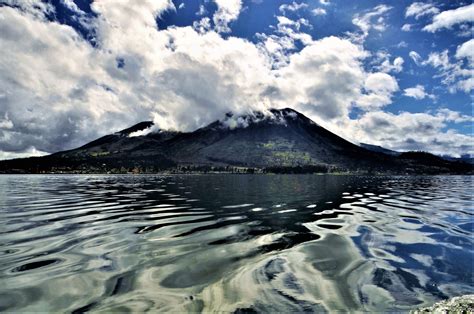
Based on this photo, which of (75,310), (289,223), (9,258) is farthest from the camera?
(289,223)

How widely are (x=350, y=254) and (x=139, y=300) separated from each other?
993 centimetres

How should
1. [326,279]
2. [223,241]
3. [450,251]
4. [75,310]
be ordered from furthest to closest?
[223,241], [450,251], [326,279], [75,310]

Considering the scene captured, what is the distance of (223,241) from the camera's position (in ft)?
51.3

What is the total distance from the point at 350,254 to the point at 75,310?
1165 cm

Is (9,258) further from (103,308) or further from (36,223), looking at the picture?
(36,223)

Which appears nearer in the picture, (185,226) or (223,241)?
(223,241)

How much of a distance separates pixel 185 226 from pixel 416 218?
1978cm

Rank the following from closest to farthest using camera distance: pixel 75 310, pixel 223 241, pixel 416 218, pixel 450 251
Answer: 1. pixel 75 310
2. pixel 450 251
3. pixel 223 241
4. pixel 416 218

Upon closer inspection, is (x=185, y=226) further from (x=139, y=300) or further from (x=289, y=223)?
(x=139, y=300)

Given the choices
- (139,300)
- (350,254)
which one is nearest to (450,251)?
(350,254)

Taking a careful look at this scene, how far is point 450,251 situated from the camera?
14336mm

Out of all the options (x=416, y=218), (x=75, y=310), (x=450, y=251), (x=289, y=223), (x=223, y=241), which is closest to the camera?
(x=75, y=310)

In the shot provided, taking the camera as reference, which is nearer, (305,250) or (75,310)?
(75,310)

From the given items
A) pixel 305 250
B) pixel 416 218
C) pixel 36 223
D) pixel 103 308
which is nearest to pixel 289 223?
pixel 305 250
